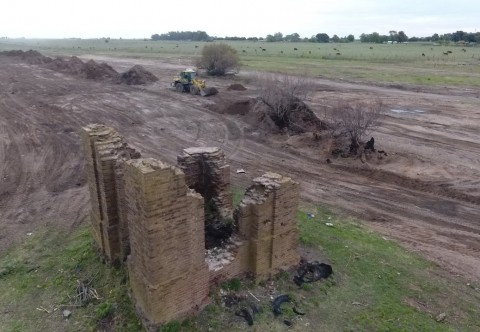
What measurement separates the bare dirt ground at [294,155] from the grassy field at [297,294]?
1.39 metres

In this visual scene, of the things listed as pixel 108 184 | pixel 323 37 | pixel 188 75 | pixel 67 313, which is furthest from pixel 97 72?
pixel 323 37

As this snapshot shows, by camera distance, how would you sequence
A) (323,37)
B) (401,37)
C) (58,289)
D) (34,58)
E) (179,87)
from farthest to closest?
(323,37), (401,37), (34,58), (179,87), (58,289)

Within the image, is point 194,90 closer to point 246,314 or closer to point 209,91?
point 209,91

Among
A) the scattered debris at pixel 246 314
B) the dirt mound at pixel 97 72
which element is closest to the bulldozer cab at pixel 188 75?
the dirt mound at pixel 97 72

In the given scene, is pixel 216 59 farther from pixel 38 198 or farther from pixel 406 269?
pixel 406 269

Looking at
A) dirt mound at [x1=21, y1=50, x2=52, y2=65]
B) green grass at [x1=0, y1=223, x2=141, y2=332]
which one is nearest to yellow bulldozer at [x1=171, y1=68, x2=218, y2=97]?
green grass at [x1=0, y1=223, x2=141, y2=332]

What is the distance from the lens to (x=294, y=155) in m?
20.1

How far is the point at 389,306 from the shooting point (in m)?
8.38

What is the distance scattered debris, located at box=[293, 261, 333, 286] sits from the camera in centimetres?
896

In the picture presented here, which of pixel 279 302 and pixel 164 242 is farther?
pixel 279 302

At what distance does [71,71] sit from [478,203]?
47804 millimetres

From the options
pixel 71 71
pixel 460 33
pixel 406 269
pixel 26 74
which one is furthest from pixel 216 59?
pixel 460 33

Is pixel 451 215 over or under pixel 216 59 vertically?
under

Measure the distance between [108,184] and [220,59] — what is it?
39.6m
